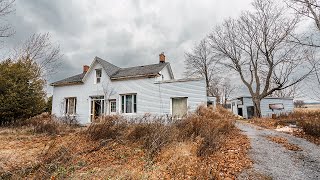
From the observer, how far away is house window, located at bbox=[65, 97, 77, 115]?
20.5 m

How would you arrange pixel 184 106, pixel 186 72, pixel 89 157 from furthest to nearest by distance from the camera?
pixel 186 72 → pixel 184 106 → pixel 89 157

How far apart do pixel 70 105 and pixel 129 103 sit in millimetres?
6752

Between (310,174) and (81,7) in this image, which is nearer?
(310,174)

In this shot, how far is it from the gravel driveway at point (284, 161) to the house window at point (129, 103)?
11491 millimetres

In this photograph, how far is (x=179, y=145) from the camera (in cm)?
667

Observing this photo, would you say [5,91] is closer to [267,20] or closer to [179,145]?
[179,145]

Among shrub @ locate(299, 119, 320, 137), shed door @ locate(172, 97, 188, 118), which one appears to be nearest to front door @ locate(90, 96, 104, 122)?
shed door @ locate(172, 97, 188, 118)

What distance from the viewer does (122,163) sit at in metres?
5.89

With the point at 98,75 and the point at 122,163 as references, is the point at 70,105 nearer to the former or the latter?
the point at 98,75

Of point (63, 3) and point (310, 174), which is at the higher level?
point (63, 3)

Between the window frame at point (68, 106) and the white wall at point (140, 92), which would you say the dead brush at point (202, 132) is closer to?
the white wall at point (140, 92)

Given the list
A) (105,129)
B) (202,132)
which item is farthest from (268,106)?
(105,129)

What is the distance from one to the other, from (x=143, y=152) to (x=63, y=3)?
10247 millimetres

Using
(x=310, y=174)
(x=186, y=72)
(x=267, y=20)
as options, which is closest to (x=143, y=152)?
(x=310, y=174)
